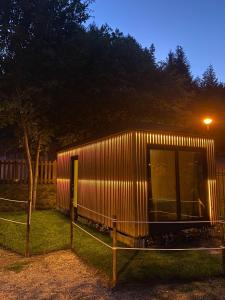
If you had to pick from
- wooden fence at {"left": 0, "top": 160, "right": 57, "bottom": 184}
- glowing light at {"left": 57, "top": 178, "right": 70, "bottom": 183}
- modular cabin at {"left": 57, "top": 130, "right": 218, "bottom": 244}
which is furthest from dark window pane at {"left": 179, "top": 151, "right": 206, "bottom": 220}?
wooden fence at {"left": 0, "top": 160, "right": 57, "bottom": 184}

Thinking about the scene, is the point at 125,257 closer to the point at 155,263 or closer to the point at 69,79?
the point at 155,263

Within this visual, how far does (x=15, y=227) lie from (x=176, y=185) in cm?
577

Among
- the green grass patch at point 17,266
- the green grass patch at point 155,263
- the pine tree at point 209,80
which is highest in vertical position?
the pine tree at point 209,80

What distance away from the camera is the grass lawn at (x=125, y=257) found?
20.6ft

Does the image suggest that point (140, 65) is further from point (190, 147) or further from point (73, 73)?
point (190, 147)

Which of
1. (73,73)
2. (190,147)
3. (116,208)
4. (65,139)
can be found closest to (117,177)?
(116,208)

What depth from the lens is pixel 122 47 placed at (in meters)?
16.2

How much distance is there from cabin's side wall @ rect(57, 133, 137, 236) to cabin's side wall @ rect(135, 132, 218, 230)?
7.3 inches

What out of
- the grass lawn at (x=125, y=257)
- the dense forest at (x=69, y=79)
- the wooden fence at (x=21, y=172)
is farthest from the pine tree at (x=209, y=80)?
the grass lawn at (x=125, y=257)

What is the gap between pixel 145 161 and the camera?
8453 mm

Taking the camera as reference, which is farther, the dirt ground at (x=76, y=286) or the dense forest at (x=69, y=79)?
the dense forest at (x=69, y=79)

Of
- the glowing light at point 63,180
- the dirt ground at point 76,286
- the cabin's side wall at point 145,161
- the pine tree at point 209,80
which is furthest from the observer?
the pine tree at point 209,80

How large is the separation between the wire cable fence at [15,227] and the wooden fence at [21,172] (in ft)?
4.46

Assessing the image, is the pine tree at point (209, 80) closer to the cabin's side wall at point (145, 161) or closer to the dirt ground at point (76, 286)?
the cabin's side wall at point (145, 161)
